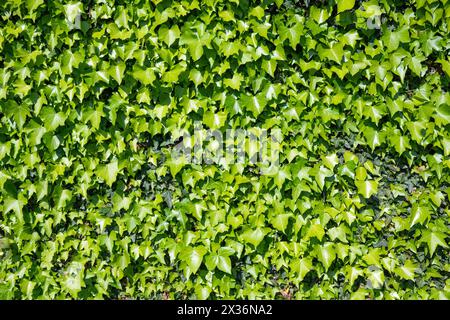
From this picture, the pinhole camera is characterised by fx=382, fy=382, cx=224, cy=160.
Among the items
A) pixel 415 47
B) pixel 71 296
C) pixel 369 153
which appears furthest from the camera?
pixel 71 296

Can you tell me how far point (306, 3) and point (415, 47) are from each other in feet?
2.21

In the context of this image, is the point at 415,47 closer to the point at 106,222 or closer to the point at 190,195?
the point at 190,195

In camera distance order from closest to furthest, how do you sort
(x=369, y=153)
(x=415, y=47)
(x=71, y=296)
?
1. (x=415, y=47)
2. (x=369, y=153)
3. (x=71, y=296)

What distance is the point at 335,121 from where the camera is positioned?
89.6 inches

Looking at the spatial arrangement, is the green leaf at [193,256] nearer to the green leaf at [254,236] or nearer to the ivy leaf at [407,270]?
the green leaf at [254,236]

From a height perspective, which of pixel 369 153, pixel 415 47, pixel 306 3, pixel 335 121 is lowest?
pixel 369 153

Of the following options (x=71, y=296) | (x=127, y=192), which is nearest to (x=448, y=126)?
(x=127, y=192)

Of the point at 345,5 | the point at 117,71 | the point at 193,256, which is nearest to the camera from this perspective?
the point at 345,5

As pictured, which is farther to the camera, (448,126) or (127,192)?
(127,192)

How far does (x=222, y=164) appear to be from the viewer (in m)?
2.31

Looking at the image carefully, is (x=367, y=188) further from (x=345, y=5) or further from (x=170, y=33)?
(x=170, y=33)

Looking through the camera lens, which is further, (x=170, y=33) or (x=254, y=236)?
(x=254, y=236)

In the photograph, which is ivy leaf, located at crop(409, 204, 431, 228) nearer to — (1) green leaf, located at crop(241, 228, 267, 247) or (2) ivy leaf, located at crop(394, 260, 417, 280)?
(2) ivy leaf, located at crop(394, 260, 417, 280)

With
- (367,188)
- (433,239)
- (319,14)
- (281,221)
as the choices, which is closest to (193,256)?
(281,221)
